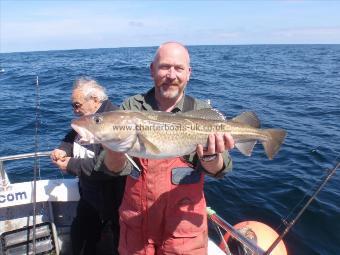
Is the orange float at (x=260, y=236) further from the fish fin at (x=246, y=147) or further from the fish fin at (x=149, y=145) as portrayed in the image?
the fish fin at (x=149, y=145)

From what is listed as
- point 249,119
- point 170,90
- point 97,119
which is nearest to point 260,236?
point 249,119

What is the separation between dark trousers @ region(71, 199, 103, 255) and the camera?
5.57m

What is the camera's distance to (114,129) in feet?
12.0

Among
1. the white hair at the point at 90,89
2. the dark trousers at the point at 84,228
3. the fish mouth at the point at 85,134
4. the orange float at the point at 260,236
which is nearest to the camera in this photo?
the fish mouth at the point at 85,134

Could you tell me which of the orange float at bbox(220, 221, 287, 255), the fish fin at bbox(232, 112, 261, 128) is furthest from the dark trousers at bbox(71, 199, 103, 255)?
the fish fin at bbox(232, 112, 261, 128)

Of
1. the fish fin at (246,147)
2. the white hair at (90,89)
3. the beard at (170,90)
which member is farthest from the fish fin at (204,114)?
the white hair at (90,89)

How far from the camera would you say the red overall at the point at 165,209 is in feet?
13.1

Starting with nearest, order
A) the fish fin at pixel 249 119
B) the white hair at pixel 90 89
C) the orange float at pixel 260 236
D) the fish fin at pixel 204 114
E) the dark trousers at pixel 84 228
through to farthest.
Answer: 1. the fish fin at pixel 204 114
2. the fish fin at pixel 249 119
3. the white hair at pixel 90 89
4. the dark trousers at pixel 84 228
5. the orange float at pixel 260 236

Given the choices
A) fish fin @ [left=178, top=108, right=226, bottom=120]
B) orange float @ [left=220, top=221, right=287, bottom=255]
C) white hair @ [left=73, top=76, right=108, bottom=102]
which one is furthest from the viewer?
orange float @ [left=220, top=221, right=287, bottom=255]

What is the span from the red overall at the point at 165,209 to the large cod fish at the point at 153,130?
30 cm

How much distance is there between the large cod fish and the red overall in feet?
0.99

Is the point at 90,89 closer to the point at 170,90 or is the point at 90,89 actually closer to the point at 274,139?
the point at 170,90

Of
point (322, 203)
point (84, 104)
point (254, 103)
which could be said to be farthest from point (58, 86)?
point (84, 104)

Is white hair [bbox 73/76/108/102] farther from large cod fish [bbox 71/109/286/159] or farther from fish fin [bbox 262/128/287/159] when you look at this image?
fish fin [bbox 262/128/287/159]
